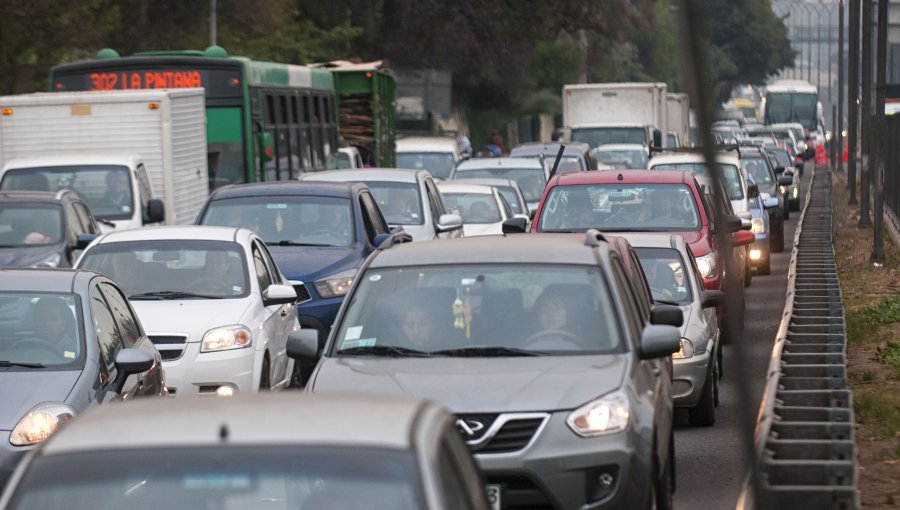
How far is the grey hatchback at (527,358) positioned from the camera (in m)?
7.32

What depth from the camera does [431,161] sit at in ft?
114

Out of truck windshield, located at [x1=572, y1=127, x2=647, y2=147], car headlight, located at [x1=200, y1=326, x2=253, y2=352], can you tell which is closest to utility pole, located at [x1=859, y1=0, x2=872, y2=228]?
truck windshield, located at [x1=572, y1=127, x2=647, y2=147]

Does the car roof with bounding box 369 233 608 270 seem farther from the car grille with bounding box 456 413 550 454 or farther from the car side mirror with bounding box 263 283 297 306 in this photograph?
the car side mirror with bounding box 263 283 297 306

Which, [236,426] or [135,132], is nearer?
[236,426]

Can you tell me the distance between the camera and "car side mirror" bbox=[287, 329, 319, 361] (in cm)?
856

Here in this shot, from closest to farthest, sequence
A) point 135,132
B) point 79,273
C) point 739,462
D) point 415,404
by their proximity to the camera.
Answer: point 415,404 < point 79,273 < point 739,462 < point 135,132

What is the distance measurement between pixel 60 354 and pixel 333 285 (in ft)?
20.4

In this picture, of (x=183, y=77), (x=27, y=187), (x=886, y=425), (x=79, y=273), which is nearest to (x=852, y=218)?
(x=183, y=77)

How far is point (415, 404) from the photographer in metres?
4.86

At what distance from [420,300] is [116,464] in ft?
14.1

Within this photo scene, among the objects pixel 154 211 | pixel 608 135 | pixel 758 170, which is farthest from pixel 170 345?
pixel 608 135

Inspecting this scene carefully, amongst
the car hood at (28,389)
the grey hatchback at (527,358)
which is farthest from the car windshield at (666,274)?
the car hood at (28,389)

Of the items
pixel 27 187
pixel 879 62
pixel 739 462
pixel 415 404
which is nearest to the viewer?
pixel 415 404

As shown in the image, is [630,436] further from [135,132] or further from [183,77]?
[183,77]
